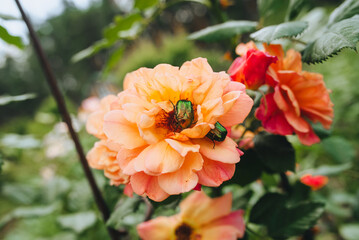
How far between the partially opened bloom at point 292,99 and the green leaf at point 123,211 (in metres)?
0.20

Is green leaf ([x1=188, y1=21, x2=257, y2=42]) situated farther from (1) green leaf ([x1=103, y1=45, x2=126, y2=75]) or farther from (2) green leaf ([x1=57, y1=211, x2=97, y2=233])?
(2) green leaf ([x1=57, y1=211, x2=97, y2=233])

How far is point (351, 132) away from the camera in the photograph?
1.56 meters

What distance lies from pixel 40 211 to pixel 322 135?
0.66 meters

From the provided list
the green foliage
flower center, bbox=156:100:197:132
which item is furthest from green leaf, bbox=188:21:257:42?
the green foliage

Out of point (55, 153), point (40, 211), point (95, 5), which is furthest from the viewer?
point (95, 5)

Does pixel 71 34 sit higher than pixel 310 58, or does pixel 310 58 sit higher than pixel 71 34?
pixel 310 58

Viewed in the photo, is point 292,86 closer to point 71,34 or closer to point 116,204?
point 116,204

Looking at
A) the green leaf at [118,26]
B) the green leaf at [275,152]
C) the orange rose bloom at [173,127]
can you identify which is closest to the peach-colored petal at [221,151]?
the orange rose bloom at [173,127]

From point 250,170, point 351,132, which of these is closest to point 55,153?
point 250,170

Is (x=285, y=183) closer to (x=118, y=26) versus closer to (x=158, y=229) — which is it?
(x=158, y=229)

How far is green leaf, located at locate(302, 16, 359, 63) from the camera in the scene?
263 millimetres

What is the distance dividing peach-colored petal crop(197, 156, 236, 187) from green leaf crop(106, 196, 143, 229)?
6.0 inches

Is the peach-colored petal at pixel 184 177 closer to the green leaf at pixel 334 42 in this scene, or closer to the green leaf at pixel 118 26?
the green leaf at pixel 334 42

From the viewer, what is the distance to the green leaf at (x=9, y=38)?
335mm
